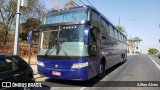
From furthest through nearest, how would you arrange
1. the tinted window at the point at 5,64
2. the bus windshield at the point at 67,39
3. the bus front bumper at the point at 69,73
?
the bus windshield at the point at 67,39
the bus front bumper at the point at 69,73
the tinted window at the point at 5,64

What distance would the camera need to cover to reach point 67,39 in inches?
395

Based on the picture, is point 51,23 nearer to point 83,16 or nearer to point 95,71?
point 83,16

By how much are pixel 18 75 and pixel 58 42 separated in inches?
147

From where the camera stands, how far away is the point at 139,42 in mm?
120500

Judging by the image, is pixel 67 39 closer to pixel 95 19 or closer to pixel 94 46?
pixel 94 46

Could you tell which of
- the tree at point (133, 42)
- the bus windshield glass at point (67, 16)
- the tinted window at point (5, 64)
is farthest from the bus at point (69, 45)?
the tree at point (133, 42)

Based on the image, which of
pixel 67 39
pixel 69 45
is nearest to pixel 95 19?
pixel 67 39

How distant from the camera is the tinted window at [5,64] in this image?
6168 mm

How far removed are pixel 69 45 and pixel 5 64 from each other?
3.92m

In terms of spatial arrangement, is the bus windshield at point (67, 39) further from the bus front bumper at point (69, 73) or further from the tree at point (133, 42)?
the tree at point (133, 42)

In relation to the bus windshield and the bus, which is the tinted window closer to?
the bus

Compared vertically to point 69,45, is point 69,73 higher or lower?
lower

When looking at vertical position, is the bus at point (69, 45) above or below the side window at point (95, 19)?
below

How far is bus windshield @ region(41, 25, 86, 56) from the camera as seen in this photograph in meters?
9.72
